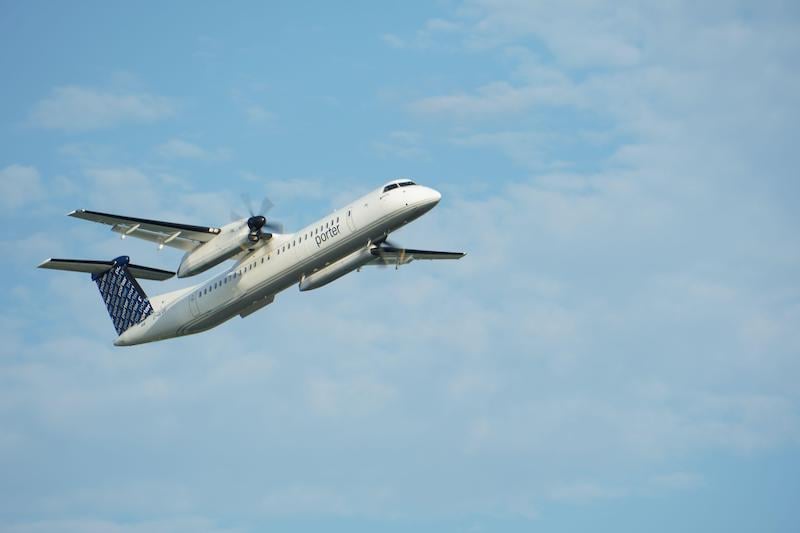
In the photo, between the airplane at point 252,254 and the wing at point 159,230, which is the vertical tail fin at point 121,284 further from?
the wing at point 159,230

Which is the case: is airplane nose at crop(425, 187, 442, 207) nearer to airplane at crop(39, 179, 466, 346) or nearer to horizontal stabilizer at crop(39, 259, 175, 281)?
airplane at crop(39, 179, 466, 346)

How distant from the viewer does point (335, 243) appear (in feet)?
135

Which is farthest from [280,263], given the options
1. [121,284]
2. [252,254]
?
[121,284]

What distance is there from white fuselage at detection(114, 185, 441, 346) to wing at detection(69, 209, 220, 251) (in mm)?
1636

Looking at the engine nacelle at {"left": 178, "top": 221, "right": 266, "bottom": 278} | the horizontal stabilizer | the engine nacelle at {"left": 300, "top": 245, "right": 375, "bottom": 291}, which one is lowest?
the engine nacelle at {"left": 300, "top": 245, "right": 375, "bottom": 291}

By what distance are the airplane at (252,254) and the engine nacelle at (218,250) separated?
0.04 metres

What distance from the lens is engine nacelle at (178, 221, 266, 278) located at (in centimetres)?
4306

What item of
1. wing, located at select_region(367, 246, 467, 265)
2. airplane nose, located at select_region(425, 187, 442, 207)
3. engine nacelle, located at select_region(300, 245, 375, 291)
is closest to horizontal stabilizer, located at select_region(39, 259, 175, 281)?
engine nacelle, located at select_region(300, 245, 375, 291)

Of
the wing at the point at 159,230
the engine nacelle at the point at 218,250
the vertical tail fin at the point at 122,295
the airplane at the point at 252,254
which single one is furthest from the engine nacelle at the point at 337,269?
the vertical tail fin at the point at 122,295

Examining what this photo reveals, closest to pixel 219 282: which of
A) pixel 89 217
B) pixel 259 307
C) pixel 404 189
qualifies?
pixel 259 307

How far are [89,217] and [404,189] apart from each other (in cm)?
1156

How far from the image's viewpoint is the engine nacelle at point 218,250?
4306cm

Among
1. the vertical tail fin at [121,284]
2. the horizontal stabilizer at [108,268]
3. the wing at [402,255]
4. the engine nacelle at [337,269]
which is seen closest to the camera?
the engine nacelle at [337,269]

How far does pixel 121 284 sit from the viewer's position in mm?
48469
